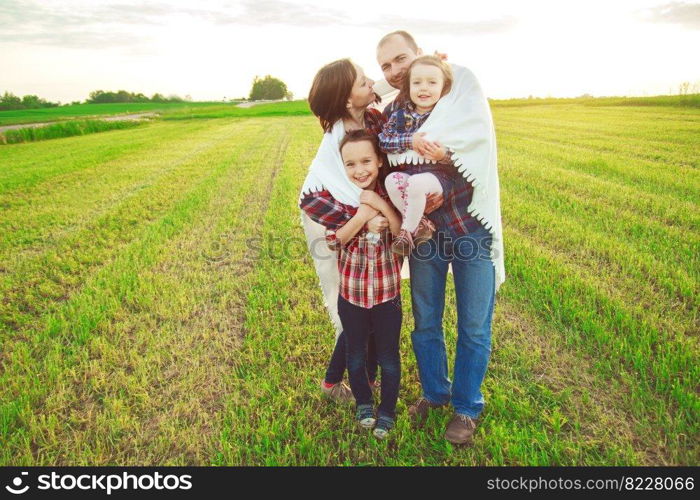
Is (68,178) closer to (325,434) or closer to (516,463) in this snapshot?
(325,434)

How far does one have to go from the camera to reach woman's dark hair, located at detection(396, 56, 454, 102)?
7.64ft

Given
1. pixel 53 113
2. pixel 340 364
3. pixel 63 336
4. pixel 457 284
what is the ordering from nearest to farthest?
pixel 457 284
pixel 340 364
pixel 63 336
pixel 53 113

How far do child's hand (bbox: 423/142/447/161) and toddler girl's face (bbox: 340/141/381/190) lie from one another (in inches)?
11.7

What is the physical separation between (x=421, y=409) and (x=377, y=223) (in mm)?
1336

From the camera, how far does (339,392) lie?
10.5 ft

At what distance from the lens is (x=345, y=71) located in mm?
2439

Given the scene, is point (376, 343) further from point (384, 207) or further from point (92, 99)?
point (92, 99)

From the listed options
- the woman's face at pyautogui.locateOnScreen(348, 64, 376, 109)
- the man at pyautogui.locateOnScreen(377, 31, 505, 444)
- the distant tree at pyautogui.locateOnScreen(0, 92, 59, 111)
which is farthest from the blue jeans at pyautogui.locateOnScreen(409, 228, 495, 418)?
the distant tree at pyautogui.locateOnScreen(0, 92, 59, 111)

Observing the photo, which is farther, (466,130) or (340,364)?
(340,364)

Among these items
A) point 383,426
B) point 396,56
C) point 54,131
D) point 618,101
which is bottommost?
point 383,426

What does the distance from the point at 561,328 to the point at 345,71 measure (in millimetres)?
2780

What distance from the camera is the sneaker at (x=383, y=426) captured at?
9.18 feet

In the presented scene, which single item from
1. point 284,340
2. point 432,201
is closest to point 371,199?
point 432,201
